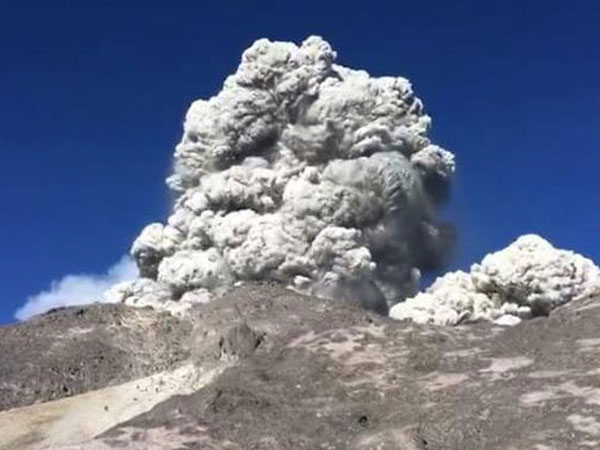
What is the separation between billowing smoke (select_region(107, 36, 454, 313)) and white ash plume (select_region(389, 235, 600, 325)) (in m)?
5.69

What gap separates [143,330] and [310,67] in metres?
25.5

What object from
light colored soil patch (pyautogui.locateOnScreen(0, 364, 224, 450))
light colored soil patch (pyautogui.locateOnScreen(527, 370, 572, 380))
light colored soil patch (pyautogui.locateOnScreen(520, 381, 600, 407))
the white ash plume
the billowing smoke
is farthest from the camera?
the billowing smoke

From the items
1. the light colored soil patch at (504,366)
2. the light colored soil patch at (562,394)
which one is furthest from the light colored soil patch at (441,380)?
the light colored soil patch at (562,394)

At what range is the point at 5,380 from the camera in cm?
4397

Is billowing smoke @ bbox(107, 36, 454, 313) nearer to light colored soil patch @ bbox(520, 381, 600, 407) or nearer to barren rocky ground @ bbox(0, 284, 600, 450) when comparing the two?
barren rocky ground @ bbox(0, 284, 600, 450)

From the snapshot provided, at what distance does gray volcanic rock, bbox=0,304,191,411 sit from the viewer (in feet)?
144

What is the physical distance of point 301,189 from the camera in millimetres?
65250

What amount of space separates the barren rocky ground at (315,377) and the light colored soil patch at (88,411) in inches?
4.3

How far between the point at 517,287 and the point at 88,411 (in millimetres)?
A: 24740

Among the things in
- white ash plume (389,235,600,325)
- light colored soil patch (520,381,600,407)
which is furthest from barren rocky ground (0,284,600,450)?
white ash plume (389,235,600,325)

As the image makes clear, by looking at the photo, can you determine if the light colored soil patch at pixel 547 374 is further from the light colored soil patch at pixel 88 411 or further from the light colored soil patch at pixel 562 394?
the light colored soil patch at pixel 88 411

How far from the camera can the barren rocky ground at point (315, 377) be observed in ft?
108

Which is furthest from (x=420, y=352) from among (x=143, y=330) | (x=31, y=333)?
(x=31, y=333)

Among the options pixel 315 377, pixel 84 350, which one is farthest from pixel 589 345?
pixel 84 350
